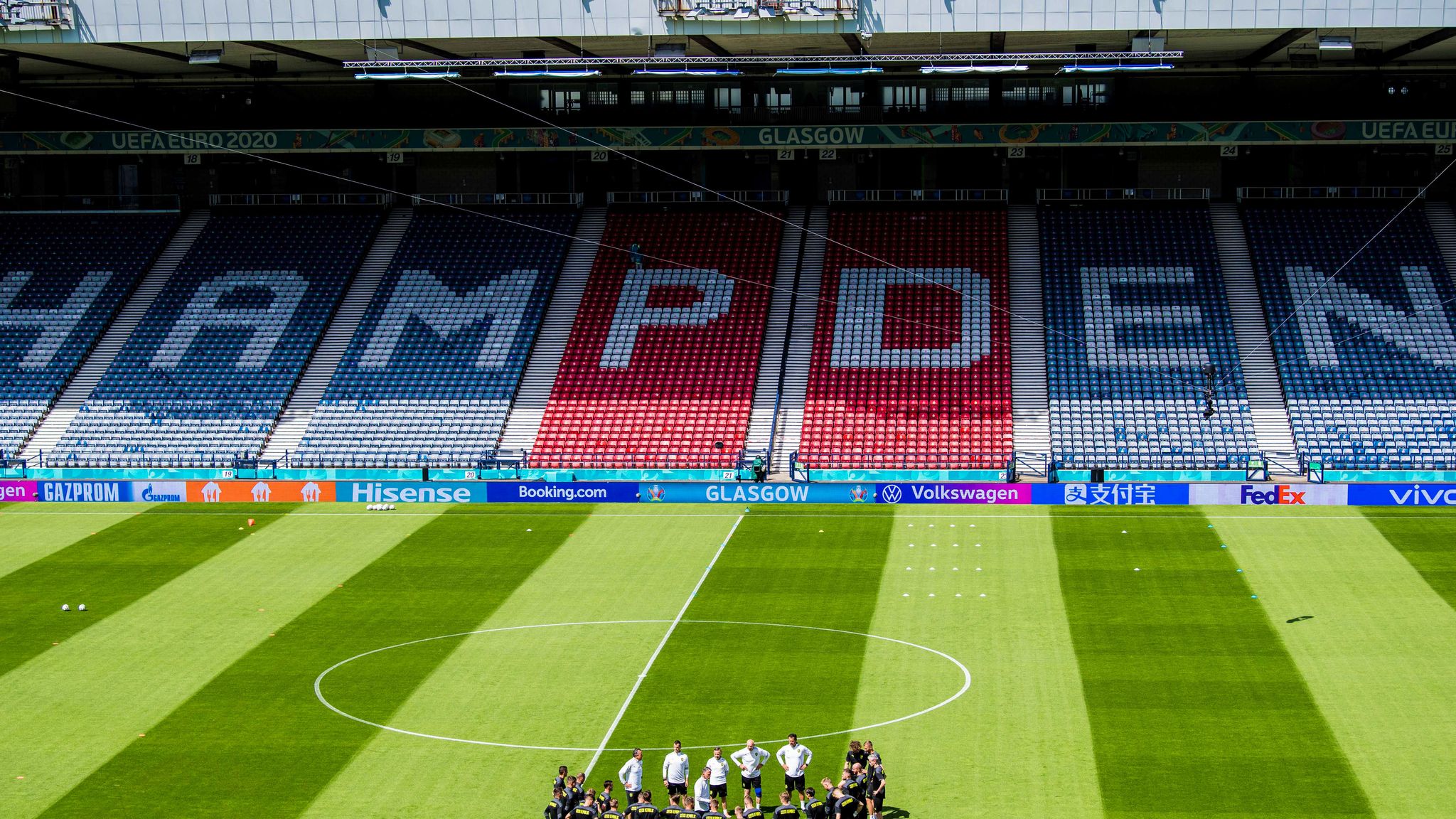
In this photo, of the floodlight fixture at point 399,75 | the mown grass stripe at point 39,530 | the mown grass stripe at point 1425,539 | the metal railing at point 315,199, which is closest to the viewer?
the mown grass stripe at point 1425,539

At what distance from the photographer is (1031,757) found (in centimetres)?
2348

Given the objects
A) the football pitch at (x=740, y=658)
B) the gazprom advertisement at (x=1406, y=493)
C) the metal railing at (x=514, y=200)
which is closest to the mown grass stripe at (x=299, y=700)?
the football pitch at (x=740, y=658)

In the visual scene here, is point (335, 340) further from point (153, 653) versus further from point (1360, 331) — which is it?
point (1360, 331)

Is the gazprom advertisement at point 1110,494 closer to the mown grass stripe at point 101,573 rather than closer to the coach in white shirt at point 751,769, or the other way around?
the mown grass stripe at point 101,573

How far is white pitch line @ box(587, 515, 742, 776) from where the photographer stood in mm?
24062

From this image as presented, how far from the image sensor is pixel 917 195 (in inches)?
2387

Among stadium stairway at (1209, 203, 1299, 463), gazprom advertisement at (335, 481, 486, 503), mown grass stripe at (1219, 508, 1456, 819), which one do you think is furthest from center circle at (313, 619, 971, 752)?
stadium stairway at (1209, 203, 1299, 463)

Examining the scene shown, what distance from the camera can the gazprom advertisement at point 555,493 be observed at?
45.0 meters

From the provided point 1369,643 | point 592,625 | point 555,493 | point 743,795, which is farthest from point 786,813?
point 555,493

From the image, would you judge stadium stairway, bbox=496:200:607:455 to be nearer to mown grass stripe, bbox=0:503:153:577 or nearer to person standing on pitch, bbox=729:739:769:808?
mown grass stripe, bbox=0:503:153:577

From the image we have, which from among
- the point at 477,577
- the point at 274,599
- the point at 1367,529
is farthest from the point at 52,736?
the point at 1367,529

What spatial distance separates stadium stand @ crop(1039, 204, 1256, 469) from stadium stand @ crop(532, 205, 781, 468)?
394 inches

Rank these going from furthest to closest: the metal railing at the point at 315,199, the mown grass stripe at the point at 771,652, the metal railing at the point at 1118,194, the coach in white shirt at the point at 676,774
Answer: the metal railing at the point at 315,199 → the metal railing at the point at 1118,194 → the mown grass stripe at the point at 771,652 → the coach in white shirt at the point at 676,774

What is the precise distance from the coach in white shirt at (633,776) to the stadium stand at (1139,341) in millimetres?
27935
